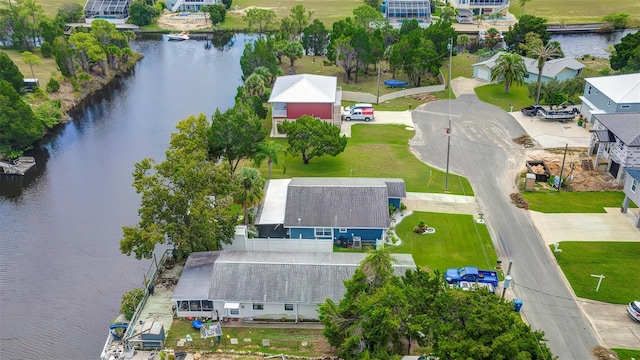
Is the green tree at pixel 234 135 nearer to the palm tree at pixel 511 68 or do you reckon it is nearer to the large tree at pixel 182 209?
the large tree at pixel 182 209

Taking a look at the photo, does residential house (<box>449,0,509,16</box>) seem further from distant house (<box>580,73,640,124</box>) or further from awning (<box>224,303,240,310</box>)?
awning (<box>224,303,240,310</box>)

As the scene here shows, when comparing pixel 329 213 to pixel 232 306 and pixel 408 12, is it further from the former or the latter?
pixel 408 12

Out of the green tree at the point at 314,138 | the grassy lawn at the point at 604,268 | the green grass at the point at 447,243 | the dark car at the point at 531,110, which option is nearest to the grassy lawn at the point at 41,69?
the green tree at the point at 314,138

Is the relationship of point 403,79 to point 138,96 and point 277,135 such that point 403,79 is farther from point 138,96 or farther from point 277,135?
point 138,96

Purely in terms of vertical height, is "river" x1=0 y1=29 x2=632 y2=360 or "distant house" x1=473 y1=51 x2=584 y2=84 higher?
"distant house" x1=473 y1=51 x2=584 y2=84

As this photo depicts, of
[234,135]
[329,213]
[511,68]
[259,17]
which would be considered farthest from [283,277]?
[259,17]

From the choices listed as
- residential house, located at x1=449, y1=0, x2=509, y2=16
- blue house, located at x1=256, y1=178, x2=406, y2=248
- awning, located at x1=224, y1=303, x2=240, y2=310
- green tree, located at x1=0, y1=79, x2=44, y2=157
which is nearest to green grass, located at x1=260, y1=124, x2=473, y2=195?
blue house, located at x1=256, y1=178, x2=406, y2=248
